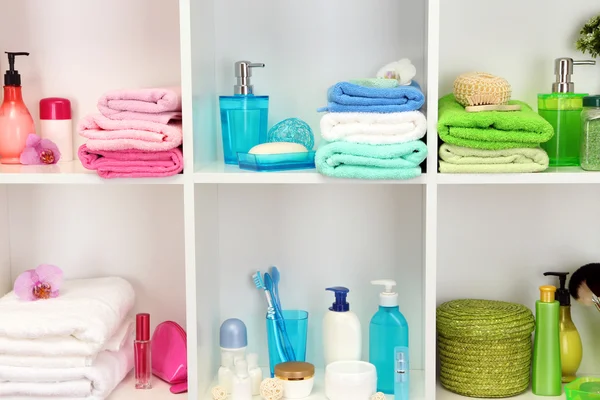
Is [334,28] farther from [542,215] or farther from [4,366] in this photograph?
[4,366]

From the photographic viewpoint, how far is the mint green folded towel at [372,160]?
55.6 inches

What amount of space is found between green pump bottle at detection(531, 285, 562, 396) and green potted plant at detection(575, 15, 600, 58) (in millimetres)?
459

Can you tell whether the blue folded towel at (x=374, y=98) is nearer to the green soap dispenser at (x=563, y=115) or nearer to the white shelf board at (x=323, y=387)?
the green soap dispenser at (x=563, y=115)

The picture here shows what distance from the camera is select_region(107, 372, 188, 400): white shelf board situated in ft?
5.24

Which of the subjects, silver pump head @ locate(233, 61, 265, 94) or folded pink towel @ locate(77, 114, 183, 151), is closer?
folded pink towel @ locate(77, 114, 183, 151)

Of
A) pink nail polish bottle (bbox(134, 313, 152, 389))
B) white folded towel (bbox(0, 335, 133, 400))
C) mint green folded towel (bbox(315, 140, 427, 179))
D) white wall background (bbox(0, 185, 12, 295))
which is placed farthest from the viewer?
white wall background (bbox(0, 185, 12, 295))

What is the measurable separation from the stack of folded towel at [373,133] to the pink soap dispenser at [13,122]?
24.4 inches

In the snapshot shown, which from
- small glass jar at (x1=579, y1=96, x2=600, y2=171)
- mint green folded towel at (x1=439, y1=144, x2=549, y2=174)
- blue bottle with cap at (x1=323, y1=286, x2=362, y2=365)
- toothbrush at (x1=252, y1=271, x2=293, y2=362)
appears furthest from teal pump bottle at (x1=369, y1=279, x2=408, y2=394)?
small glass jar at (x1=579, y1=96, x2=600, y2=171)

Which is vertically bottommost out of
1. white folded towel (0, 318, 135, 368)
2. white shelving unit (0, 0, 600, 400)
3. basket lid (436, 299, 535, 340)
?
white folded towel (0, 318, 135, 368)

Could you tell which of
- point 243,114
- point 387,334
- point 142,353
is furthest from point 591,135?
point 142,353

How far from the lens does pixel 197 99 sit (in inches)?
59.9

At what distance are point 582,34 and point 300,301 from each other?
2.51 ft

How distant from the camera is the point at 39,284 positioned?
1.62 m

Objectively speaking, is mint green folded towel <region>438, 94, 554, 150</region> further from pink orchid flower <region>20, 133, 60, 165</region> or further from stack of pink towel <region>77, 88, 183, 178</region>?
pink orchid flower <region>20, 133, 60, 165</region>
